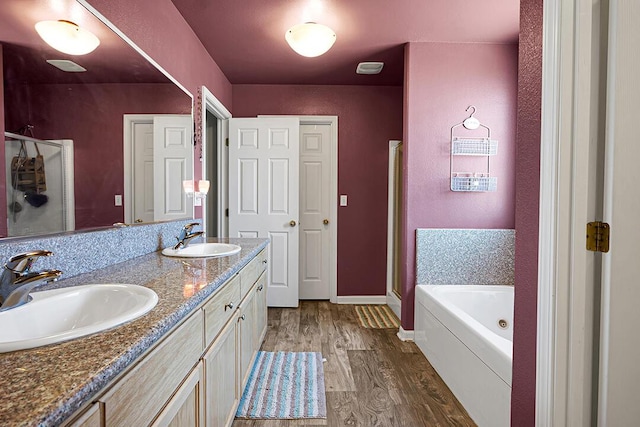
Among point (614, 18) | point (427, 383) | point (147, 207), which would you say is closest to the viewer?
point (614, 18)

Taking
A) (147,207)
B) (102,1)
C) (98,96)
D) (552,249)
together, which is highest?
(102,1)

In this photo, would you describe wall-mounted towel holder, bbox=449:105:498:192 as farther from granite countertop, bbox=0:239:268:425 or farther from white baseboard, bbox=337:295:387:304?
granite countertop, bbox=0:239:268:425

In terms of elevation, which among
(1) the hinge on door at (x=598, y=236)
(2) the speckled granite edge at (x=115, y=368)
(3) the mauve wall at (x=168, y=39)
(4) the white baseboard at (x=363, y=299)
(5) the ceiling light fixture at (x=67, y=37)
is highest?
(3) the mauve wall at (x=168, y=39)

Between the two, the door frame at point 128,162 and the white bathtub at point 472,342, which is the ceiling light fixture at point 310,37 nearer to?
the door frame at point 128,162

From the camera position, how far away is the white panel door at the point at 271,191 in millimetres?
3412

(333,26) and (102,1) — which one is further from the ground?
(333,26)

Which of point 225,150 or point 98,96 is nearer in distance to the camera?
point 98,96

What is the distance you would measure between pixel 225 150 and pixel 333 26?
1.73 meters

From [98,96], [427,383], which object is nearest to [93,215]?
[98,96]

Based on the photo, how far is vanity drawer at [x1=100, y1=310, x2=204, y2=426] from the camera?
618 mm

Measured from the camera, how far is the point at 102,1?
4.65ft

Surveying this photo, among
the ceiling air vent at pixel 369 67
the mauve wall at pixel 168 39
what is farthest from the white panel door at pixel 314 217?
the mauve wall at pixel 168 39

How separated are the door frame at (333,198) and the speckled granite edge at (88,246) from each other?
214 cm

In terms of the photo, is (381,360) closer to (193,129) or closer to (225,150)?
(193,129)
